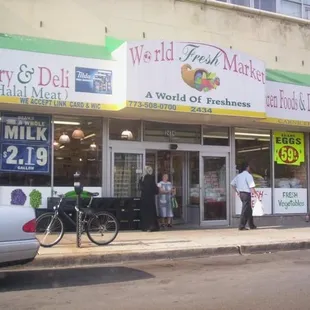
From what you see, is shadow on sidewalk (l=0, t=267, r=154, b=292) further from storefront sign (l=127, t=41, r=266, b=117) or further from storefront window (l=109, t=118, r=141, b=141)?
storefront window (l=109, t=118, r=141, b=141)

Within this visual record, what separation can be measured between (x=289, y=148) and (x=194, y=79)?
5.39 meters

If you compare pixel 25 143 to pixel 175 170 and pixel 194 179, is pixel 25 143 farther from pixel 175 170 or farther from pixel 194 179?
pixel 194 179

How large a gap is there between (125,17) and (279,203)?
7507 millimetres

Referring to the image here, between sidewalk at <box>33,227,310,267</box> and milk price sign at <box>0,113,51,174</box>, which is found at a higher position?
milk price sign at <box>0,113,51,174</box>

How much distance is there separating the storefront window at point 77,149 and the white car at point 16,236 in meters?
5.55

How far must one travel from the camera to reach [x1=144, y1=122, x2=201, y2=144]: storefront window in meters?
14.7

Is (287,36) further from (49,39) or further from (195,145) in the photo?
(49,39)

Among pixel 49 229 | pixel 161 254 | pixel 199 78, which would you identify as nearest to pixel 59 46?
pixel 199 78

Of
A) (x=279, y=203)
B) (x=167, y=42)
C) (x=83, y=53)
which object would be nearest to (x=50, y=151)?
(x=83, y=53)

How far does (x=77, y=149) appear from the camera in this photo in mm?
13703

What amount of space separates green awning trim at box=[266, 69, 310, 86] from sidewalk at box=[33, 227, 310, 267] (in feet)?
15.0

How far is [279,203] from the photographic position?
1652 cm

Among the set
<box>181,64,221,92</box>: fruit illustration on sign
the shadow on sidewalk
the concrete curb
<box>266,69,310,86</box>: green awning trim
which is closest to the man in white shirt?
the concrete curb

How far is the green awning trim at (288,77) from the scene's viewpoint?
612 inches
